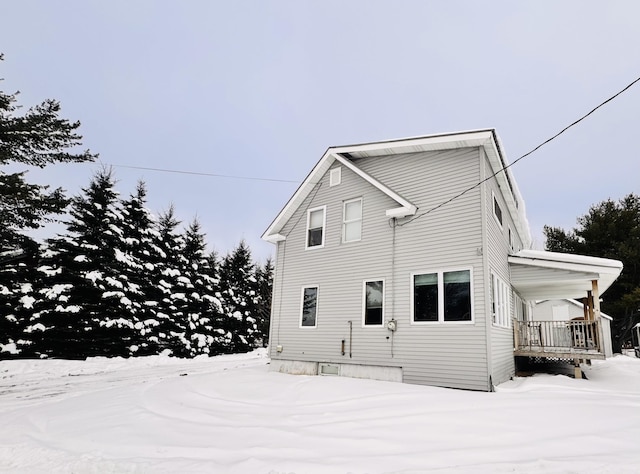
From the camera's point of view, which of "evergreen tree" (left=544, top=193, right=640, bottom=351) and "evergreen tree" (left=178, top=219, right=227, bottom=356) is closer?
"evergreen tree" (left=178, top=219, right=227, bottom=356)

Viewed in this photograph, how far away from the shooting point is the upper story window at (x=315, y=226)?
41.1ft

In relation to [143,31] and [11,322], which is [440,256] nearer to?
[11,322]

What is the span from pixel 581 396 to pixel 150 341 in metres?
18.3

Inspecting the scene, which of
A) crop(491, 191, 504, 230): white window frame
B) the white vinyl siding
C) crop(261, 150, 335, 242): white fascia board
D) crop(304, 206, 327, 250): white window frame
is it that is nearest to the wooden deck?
crop(491, 191, 504, 230): white window frame

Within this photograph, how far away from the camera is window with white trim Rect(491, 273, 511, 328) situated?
951 centimetres

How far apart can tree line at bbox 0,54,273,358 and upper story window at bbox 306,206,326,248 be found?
932 centimetres

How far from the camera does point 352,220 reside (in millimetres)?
11766

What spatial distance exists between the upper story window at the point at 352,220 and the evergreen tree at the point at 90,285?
38.6ft

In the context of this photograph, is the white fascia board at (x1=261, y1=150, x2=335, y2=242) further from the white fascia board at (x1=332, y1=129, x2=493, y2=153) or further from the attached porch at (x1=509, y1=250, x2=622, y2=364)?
the attached porch at (x1=509, y1=250, x2=622, y2=364)

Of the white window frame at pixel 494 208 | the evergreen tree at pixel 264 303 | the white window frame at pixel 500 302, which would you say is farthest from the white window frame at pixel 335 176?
the evergreen tree at pixel 264 303

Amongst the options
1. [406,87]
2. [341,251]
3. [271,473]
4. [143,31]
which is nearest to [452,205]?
[341,251]

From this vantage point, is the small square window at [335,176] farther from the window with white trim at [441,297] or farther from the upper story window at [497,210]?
the upper story window at [497,210]

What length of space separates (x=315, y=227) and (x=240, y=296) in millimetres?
15090

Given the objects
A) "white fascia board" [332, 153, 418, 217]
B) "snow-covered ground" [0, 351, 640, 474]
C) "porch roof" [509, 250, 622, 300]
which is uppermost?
"white fascia board" [332, 153, 418, 217]
